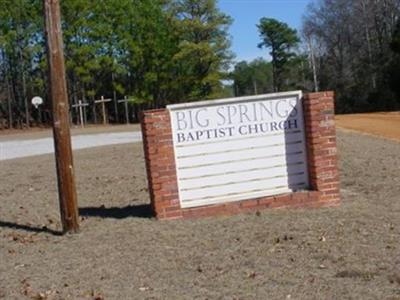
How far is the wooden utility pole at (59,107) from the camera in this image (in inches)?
333

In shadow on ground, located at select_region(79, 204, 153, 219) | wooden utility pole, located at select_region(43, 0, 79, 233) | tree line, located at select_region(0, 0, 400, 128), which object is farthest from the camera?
tree line, located at select_region(0, 0, 400, 128)

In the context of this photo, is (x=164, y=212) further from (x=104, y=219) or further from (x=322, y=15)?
(x=322, y=15)

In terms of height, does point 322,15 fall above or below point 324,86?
above

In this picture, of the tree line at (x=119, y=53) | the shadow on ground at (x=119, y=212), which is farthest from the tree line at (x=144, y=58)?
the shadow on ground at (x=119, y=212)

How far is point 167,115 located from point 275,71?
10027cm

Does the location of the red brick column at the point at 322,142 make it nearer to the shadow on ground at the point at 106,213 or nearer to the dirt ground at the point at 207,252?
the dirt ground at the point at 207,252

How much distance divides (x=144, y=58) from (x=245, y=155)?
210 feet

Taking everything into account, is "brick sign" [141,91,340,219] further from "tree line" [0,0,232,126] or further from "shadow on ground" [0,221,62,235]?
"tree line" [0,0,232,126]

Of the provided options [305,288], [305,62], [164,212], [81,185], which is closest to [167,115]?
[164,212]

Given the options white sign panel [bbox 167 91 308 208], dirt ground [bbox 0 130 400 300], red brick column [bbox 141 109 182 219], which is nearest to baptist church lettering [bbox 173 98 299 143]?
white sign panel [bbox 167 91 308 208]

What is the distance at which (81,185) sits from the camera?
537 inches

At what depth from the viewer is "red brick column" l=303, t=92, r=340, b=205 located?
362 inches

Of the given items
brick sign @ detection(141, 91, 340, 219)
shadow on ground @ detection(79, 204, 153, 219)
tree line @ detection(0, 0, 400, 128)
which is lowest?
shadow on ground @ detection(79, 204, 153, 219)

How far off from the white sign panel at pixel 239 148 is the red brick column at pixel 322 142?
0.20 meters
